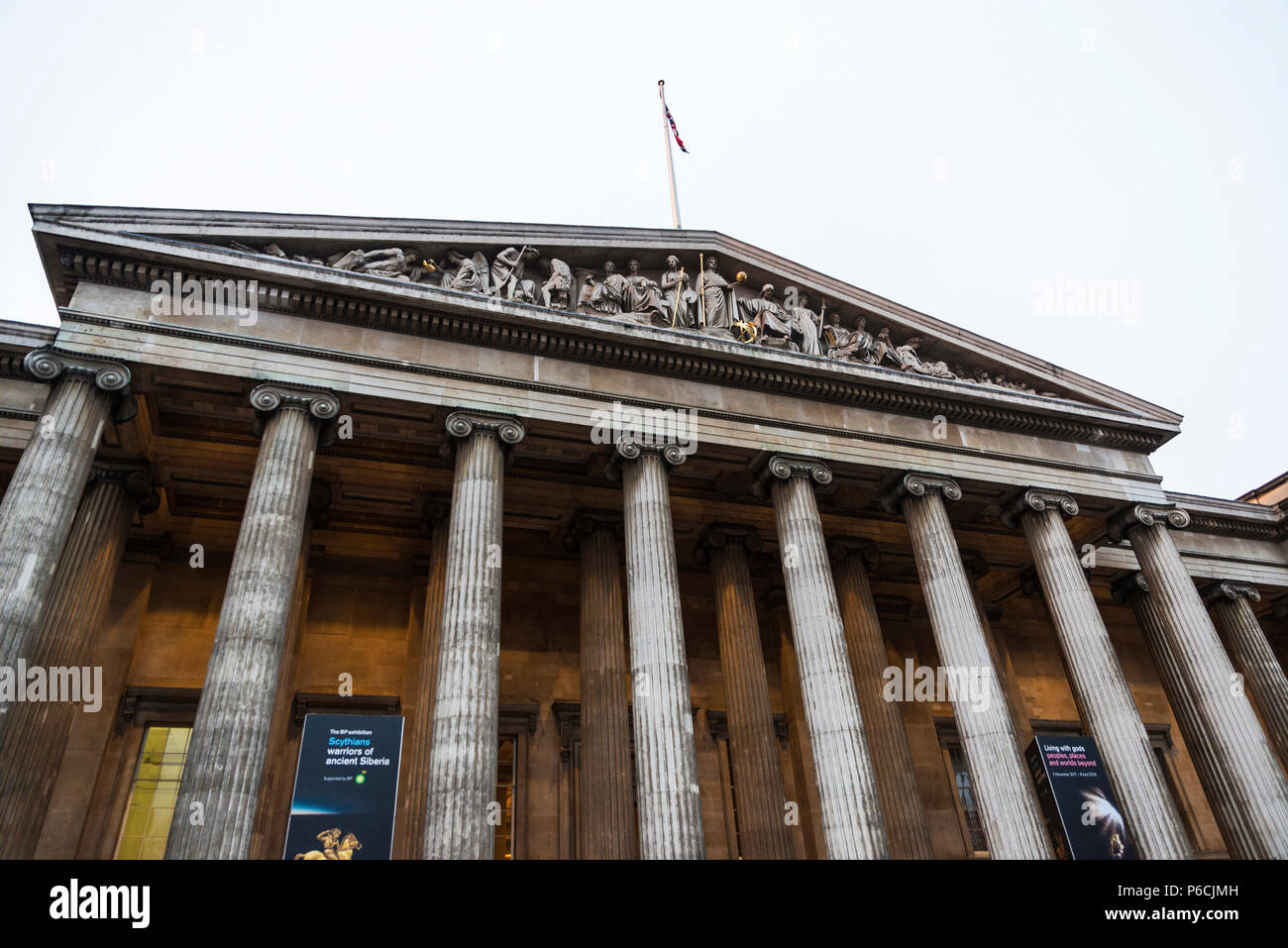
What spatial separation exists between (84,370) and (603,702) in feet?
35.2

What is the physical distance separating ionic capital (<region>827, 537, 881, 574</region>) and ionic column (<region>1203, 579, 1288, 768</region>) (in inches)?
427

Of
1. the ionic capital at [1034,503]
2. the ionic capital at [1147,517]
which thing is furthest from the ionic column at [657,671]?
the ionic capital at [1147,517]

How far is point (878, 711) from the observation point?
18.6 metres

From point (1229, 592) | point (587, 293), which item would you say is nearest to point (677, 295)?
point (587, 293)

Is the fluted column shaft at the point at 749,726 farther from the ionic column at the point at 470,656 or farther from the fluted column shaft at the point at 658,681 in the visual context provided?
the ionic column at the point at 470,656

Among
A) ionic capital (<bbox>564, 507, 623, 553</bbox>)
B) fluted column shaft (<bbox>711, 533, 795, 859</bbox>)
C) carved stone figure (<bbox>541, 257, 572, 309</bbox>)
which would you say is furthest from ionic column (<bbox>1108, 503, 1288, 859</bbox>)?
carved stone figure (<bbox>541, 257, 572, 309</bbox>)

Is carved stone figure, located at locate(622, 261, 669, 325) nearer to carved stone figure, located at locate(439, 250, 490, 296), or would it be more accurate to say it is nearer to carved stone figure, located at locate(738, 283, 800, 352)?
carved stone figure, located at locate(738, 283, 800, 352)

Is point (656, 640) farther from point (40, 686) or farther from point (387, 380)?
point (40, 686)

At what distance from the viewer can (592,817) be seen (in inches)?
615

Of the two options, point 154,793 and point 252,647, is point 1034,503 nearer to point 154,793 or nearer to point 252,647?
point 252,647

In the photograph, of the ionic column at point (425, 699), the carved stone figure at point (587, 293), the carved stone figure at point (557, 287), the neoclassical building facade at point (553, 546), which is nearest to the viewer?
the neoclassical building facade at point (553, 546)

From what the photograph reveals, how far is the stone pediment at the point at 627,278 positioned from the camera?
50.5ft

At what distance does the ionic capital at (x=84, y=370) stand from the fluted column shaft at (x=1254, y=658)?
2723 cm

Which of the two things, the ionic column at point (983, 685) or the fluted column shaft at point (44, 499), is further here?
the ionic column at point (983, 685)
